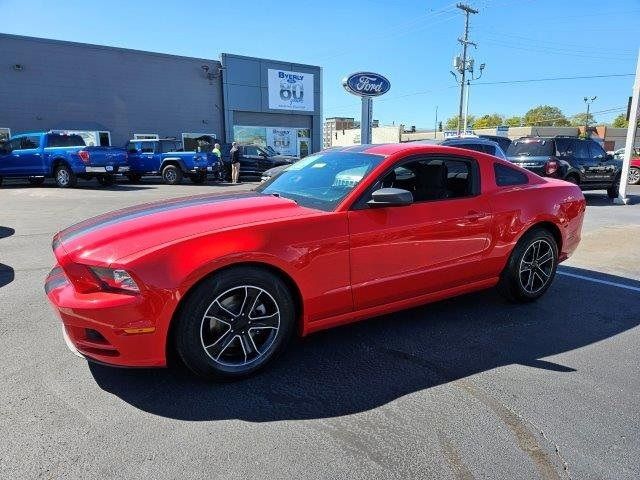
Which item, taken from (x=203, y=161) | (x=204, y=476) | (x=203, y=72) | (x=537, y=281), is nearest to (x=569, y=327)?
Answer: (x=537, y=281)

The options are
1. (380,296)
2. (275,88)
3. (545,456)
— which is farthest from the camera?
(275,88)

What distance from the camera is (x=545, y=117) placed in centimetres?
12419

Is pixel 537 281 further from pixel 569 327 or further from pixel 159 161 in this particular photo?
pixel 159 161

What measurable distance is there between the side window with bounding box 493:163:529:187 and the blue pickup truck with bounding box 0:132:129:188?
49.7 ft

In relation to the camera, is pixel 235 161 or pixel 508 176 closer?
pixel 508 176

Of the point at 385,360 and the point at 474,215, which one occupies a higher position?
the point at 474,215

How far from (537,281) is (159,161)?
17.1 metres

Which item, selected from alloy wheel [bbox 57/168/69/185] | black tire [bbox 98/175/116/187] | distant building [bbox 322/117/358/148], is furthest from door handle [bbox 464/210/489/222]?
distant building [bbox 322/117/358/148]

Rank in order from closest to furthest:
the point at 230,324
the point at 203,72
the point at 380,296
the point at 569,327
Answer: the point at 230,324
the point at 380,296
the point at 569,327
the point at 203,72

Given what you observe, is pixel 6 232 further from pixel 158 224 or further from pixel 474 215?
pixel 474 215

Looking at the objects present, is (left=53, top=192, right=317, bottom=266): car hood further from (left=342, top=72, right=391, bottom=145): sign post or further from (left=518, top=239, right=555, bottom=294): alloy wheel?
(left=342, top=72, right=391, bottom=145): sign post

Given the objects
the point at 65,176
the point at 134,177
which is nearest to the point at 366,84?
the point at 134,177

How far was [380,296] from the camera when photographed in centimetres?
361

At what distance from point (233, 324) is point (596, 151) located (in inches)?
535
